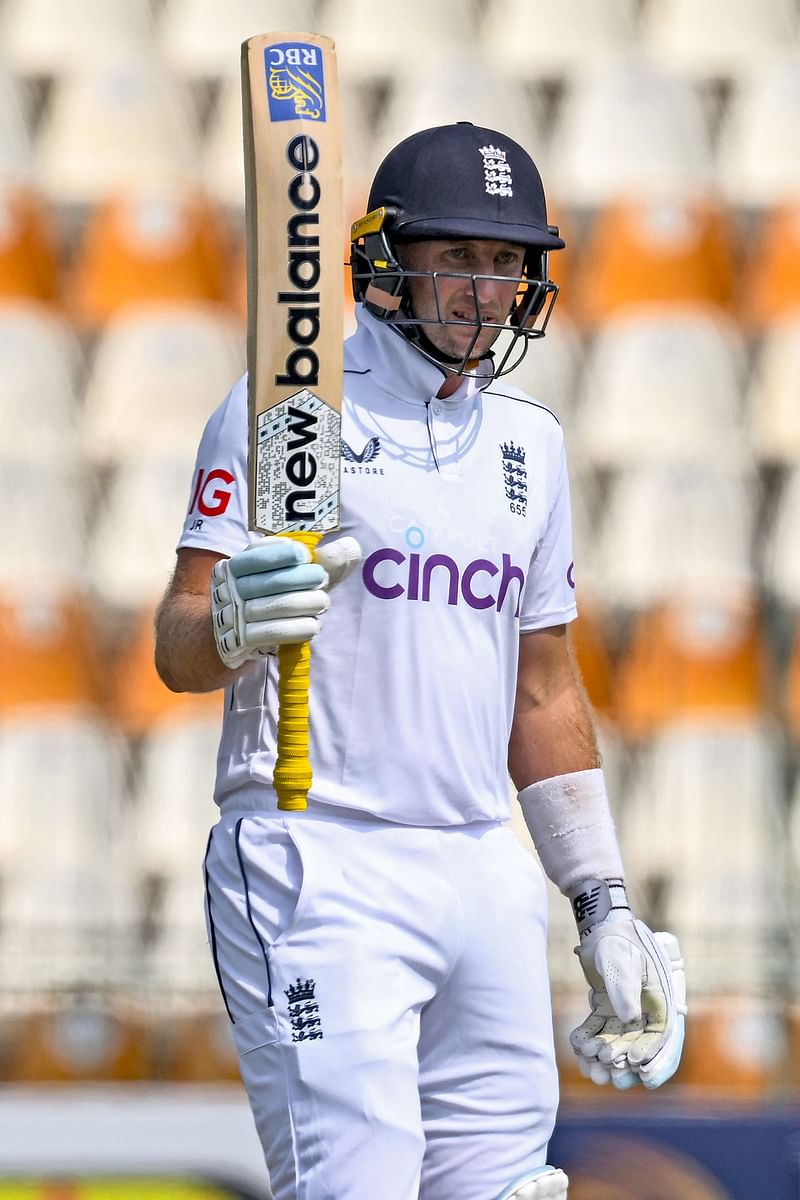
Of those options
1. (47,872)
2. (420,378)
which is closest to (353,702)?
→ (420,378)

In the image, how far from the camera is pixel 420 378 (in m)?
2.58

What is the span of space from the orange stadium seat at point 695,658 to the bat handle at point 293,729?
458 cm

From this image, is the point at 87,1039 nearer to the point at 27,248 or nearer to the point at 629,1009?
the point at 629,1009

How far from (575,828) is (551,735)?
0.14m

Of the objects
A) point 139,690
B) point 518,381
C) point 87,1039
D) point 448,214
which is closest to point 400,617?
point 448,214

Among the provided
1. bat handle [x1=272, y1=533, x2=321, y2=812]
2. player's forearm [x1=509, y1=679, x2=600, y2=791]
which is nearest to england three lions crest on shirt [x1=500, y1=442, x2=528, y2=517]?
player's forearm [x1=509, y1=679, x2=600, y2=791]

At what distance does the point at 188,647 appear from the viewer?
2410 millimetres

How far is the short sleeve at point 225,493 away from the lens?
2.46m

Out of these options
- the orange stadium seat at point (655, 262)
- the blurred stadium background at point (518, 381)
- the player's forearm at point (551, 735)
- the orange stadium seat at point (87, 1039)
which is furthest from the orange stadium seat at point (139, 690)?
the player's forearm at point (551, 735)

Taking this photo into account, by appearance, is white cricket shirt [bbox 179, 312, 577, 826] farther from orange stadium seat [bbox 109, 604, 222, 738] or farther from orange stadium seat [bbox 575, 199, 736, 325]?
orange stadium seat [bbox 575, 199, 736, 325]

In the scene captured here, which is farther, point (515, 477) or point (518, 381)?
point (518, 381)

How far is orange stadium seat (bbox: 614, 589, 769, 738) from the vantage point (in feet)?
22.3

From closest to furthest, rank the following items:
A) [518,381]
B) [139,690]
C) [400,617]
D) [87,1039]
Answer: [400,617] < [87,1039] < [139,690] < [518,381]

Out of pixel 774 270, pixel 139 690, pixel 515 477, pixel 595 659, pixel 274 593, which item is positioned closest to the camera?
pixel 274 593
